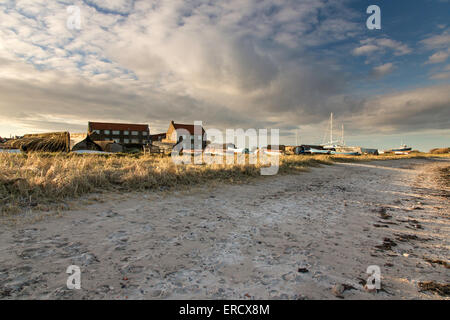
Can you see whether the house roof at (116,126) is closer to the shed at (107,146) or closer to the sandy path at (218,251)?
the shed at (107,146)

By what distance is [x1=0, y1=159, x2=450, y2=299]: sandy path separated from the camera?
2090 mm

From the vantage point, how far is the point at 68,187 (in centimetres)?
533

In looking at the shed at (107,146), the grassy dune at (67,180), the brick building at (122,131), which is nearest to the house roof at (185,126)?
the brick building at (122,131)

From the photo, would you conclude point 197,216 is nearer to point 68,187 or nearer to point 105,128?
point 68,187

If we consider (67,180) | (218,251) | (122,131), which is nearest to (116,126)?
(122,131)

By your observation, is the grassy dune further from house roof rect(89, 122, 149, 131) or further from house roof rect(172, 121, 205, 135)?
house roof rect(89, 122, 149, 131)

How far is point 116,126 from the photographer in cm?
7425

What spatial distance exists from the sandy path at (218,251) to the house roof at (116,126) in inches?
3016

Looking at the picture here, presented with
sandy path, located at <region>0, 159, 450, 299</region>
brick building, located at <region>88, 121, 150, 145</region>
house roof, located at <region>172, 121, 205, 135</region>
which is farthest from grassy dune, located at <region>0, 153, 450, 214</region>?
brick building, located at <region>88, 121, 150, 145</region>

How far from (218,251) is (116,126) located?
81.9m

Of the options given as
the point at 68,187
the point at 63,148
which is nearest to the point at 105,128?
the point at 63,148

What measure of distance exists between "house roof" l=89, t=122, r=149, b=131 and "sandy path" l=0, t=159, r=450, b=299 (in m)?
76.6

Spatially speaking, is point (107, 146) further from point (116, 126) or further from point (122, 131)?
point (116, 126)
